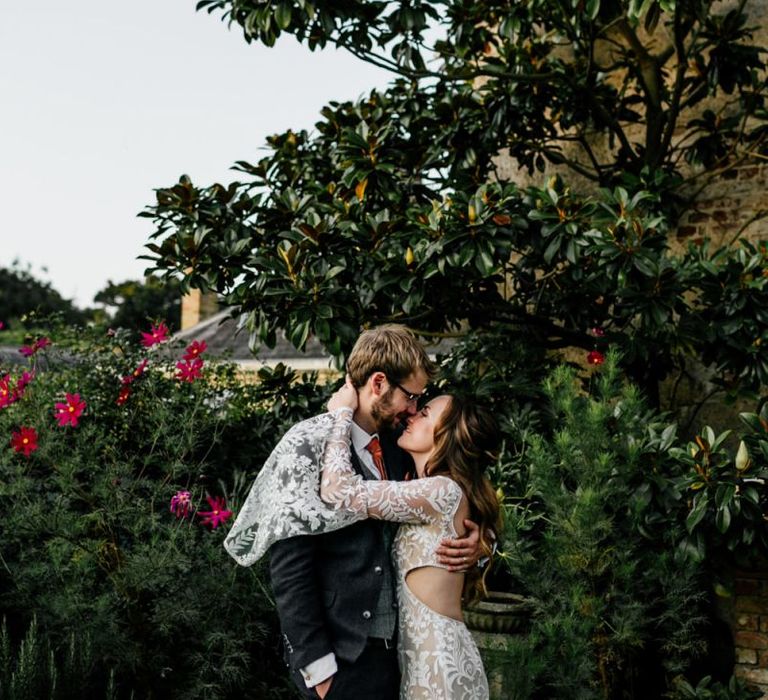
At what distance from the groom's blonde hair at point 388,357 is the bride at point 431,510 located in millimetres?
104

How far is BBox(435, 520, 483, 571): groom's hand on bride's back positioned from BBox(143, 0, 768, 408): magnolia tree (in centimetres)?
214

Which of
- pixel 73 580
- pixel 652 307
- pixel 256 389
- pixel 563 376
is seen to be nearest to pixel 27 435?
pixel 73 580

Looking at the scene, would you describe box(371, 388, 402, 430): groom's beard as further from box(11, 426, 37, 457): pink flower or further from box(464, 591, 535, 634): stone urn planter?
box(11, 426, 37, 457): pink flower

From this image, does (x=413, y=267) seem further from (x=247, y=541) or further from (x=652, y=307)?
(x=247, y=541)

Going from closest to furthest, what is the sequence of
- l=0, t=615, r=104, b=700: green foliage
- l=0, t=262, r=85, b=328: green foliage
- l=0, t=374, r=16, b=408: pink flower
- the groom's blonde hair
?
the groom's blonde hair → l=0, t=615, r=104, b=700: green foliage → l=0, t=374, r=16, b=408: pink flower → l=0, t=262, r=85, b=328: green foliage

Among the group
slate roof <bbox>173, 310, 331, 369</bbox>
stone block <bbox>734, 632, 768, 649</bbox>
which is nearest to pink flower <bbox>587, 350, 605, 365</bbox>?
stone block <bbox>734, 632, 768, 649</bbox>

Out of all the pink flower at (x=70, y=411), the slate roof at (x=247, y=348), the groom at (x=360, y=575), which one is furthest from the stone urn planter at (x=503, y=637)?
the slate roof at (x=247, y=348)

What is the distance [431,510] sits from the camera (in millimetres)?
2629

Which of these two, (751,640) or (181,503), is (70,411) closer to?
(181,503)

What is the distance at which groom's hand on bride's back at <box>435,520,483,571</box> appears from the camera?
8.66 ft

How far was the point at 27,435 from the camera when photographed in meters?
4.57

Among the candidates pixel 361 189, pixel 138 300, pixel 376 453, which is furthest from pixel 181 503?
pixel 138 300

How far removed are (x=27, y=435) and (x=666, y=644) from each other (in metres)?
3.39

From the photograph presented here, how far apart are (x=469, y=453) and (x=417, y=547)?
0.33 m
